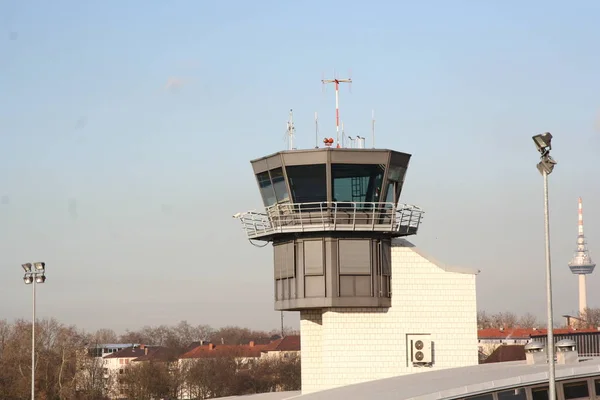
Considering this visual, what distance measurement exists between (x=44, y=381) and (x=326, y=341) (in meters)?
70.0

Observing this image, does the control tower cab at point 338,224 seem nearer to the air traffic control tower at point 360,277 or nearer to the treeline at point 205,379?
the air traffic control tower at point 360,277

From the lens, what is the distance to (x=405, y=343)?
1649 inches

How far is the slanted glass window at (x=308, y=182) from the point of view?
1655 inches

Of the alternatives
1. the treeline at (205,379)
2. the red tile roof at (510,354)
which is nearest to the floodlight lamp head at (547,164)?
the red tile roof at (510,354)

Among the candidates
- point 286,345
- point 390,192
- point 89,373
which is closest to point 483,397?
point 390,192

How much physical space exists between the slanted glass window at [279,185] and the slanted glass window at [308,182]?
0.43 metres

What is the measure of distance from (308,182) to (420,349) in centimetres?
852

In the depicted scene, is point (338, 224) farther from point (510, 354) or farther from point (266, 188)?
point (510, 354)

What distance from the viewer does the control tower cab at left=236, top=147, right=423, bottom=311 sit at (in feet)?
137

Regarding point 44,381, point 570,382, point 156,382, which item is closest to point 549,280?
point 570,382

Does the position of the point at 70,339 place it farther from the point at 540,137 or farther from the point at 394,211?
the point at 540,137

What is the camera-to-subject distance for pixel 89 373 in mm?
119125

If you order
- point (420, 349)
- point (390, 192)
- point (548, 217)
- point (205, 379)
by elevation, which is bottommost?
point (205, 379)

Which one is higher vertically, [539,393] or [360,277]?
[360,277]
